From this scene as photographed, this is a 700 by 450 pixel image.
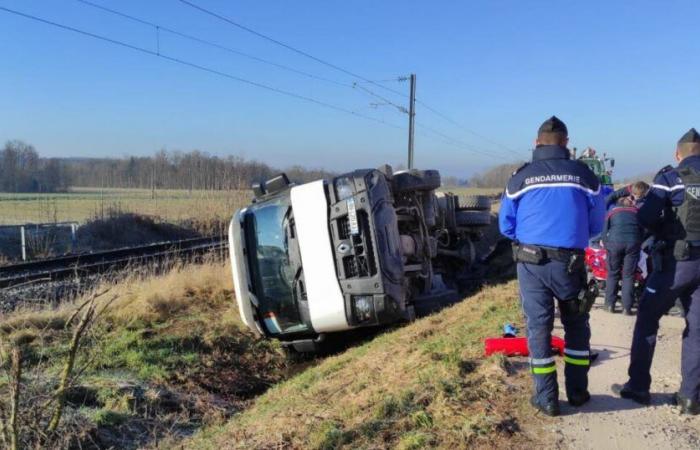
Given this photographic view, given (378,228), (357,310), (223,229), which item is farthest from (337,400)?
(223,229)

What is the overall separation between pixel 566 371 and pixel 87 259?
1504 centimetres

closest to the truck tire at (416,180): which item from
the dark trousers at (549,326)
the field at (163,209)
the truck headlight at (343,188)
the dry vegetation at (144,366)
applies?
the truck headlight at (343,188)

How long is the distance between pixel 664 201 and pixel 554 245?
3.01ft

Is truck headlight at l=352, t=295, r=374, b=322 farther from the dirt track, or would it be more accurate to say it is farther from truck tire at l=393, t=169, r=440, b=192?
the dirt track

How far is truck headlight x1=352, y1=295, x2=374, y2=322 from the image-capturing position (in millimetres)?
6043

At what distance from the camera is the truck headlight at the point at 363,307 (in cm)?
604

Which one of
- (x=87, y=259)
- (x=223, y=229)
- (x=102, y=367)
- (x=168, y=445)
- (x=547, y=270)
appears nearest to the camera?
(x=547, y=270)

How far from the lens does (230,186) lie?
2353cm

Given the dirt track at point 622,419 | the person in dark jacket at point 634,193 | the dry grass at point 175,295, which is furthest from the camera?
the dry grass at point 175,295

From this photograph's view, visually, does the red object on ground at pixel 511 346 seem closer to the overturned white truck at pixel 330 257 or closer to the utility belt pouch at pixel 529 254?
the utility belt pouch at pixel 529 254

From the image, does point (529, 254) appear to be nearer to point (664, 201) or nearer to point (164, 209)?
point (664, 201)

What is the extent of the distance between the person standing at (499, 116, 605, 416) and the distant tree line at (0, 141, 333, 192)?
1644cm

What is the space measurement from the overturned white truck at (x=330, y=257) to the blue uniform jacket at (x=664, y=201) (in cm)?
268

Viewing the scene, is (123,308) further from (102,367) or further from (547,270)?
(547,270)
